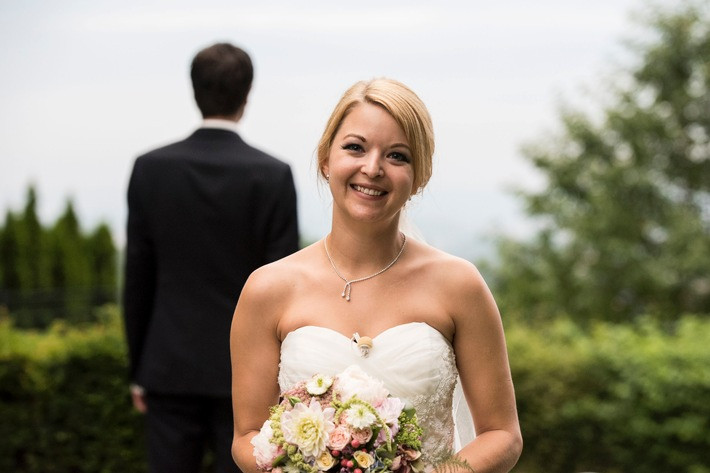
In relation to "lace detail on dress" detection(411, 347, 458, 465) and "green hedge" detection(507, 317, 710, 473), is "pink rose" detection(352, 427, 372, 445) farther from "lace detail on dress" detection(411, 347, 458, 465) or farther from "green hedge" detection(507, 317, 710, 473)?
"green hedge" detection(507, 317, 710, 473)

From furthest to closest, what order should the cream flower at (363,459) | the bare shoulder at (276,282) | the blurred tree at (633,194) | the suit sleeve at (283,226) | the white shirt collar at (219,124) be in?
1. the blurred tree at (633,194)
2. the white shirt collar at (219,124)
3. the suit sleeve at (283,226)
4. the bare shoulder at (276,282)
5. the cream flower at (363,459)

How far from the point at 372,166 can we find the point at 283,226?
4.95 feet

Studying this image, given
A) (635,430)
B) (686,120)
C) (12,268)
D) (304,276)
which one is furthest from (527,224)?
(304,276)

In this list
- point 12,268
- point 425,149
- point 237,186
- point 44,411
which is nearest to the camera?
point 425,149

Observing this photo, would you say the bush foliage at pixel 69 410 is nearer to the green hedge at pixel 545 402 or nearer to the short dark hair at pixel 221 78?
the green hedge at pixel 545 402

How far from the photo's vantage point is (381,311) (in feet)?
9.64

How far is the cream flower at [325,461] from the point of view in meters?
2.50

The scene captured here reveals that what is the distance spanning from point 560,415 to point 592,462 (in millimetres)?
472

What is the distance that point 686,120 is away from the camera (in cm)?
1811

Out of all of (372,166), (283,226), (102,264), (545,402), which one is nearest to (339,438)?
(372,166)

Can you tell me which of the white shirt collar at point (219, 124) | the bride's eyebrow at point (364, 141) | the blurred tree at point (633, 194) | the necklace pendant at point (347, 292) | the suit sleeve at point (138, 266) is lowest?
the blurred tree at point (633, 194)

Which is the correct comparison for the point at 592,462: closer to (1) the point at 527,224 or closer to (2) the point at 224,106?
(2) the point at 224,106

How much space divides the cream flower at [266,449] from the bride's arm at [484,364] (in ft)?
1.89

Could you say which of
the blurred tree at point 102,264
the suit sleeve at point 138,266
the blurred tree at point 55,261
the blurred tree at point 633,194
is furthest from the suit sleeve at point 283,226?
the blurred tree at point 102,264
